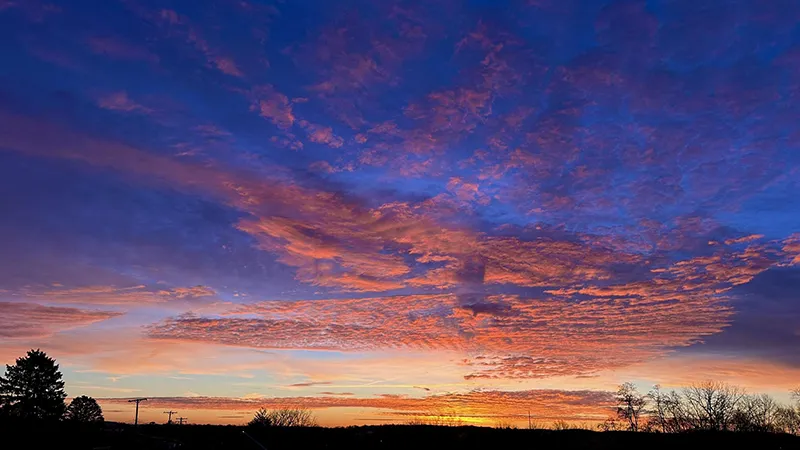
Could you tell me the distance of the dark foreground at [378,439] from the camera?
1959 inches

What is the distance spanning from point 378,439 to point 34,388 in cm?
6438

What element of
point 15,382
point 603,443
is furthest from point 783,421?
point 15,382

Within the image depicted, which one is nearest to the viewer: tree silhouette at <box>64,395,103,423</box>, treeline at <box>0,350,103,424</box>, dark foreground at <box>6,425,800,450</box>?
dark foreground at <box>6,425,800,450</box>

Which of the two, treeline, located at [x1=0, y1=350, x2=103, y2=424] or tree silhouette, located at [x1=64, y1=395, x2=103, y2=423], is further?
tree silhouette, located at [x1=64, y1=395, x2=103, y2=423]

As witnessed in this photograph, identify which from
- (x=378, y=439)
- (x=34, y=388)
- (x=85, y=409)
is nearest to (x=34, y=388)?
(x=34, y=388)

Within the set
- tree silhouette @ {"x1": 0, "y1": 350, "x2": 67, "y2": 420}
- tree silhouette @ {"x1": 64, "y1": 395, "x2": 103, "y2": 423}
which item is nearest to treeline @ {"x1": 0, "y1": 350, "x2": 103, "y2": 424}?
tree silhouette @ {"x1": 0, "y1": 350, "x2": 67, "y2": 420}

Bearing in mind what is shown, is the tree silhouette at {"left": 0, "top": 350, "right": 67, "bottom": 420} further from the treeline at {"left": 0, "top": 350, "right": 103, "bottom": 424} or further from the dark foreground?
the dark foreground

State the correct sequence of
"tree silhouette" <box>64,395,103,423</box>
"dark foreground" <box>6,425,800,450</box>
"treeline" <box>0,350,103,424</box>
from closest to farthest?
1. "dark foreground" <box>6,425,800,450</box>
2. "treeline" <box>0,350,103,424</box>
3. "tree silhouette" <box>64,395,103,423</box>

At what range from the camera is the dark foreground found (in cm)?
4975

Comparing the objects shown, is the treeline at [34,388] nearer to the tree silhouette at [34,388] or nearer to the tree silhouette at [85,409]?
the tree silhouette at [34,388]

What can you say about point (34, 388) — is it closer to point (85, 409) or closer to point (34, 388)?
point (34, 388)

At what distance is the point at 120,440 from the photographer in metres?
49.8

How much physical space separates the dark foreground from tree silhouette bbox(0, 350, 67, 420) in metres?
35.3

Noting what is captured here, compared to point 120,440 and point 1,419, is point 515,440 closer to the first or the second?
point 120,440
